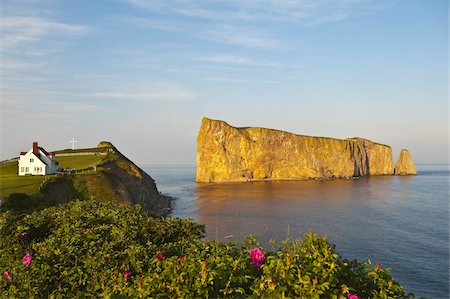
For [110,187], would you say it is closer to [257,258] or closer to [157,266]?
[157,266]

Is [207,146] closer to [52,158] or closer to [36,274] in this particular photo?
[52,158]

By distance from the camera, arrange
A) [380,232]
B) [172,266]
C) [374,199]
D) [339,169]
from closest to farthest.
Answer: [172,266] → [380,232] → [374,199] → [339,169]

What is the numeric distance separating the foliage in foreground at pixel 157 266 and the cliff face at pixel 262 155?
145 m

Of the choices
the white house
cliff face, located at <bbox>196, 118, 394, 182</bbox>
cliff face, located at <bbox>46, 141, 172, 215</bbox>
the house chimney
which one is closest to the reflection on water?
cliff face, located at <bbox>46, 141, 172, 215</bbox>

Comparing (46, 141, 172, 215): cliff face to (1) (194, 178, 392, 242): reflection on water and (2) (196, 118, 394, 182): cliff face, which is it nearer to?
(1) (194, 178, 392, 242): reflection on water

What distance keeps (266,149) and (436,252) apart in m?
123

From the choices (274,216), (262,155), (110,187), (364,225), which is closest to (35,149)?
(110,187)

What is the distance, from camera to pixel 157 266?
6.98m

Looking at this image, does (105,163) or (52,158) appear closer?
(52,158)

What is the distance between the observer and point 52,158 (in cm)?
5625

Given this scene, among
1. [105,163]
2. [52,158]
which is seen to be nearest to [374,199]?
[105,163]

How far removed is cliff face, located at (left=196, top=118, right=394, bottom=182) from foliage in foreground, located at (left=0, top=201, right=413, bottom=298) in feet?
476

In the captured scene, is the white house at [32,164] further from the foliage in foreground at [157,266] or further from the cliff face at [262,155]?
the cliff face at [262,155]

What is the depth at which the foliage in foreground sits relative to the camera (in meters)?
5.86
